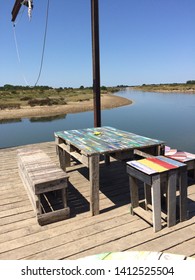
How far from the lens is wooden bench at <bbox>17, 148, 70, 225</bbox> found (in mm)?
3494

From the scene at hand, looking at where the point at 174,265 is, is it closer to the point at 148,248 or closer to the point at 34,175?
the point at 148,248

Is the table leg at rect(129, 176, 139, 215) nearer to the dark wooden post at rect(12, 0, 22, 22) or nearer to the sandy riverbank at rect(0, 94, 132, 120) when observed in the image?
the dark wooden post at rect(12, 0, 22, 22)

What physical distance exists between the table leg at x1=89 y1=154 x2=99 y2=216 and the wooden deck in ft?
0.45

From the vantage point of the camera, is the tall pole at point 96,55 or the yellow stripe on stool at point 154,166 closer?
the yellow stripe on stool at point 154,166

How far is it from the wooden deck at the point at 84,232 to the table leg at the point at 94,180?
137mm

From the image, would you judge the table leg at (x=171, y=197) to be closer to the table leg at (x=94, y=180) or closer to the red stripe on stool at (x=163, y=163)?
the red stripe on stool at (x=163, y=163)

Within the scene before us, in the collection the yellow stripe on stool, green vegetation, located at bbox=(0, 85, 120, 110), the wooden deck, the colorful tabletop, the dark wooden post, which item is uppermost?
the dark wooden post

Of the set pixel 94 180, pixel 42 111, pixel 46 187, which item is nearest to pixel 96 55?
pixel 94 180

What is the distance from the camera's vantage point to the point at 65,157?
6168 mm

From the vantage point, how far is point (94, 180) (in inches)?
145

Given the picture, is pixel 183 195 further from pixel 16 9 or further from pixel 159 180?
pixel 16 9

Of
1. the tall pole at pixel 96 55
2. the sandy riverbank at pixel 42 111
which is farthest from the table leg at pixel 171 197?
the sandy riverbank at pixel 42 111

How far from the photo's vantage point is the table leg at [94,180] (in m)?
3.62

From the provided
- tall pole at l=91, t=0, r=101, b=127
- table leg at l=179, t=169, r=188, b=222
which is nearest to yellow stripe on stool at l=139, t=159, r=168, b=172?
table leg at l=179, t=169, r=188, b=222
